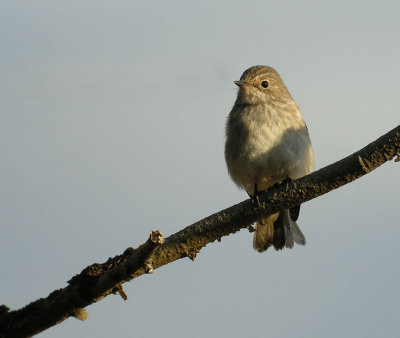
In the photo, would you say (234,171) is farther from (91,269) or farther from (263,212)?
(91,269)

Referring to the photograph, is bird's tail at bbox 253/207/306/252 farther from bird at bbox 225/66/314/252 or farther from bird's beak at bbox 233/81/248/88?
bird's beak at bbox 233/81/248/88

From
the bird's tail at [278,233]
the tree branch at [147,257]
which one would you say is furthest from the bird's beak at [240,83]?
the tree branch at [147,257]

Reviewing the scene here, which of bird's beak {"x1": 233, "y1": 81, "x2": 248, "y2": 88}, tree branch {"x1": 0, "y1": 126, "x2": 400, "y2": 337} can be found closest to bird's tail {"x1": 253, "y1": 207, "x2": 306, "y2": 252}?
bird's beak {"x1": 233, "y1": 81, "x2": 248, "y2": 88}

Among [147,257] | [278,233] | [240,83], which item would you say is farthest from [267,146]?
[147,257]

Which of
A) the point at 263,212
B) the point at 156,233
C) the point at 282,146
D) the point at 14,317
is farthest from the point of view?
the point at 282,146

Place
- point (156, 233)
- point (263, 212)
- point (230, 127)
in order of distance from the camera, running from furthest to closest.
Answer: point (230, 127)
point (263, 212)
point (156, 233)

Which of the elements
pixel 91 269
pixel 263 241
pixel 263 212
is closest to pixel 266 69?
pixel 263 241

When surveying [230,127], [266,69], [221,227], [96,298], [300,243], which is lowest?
[96,298]
